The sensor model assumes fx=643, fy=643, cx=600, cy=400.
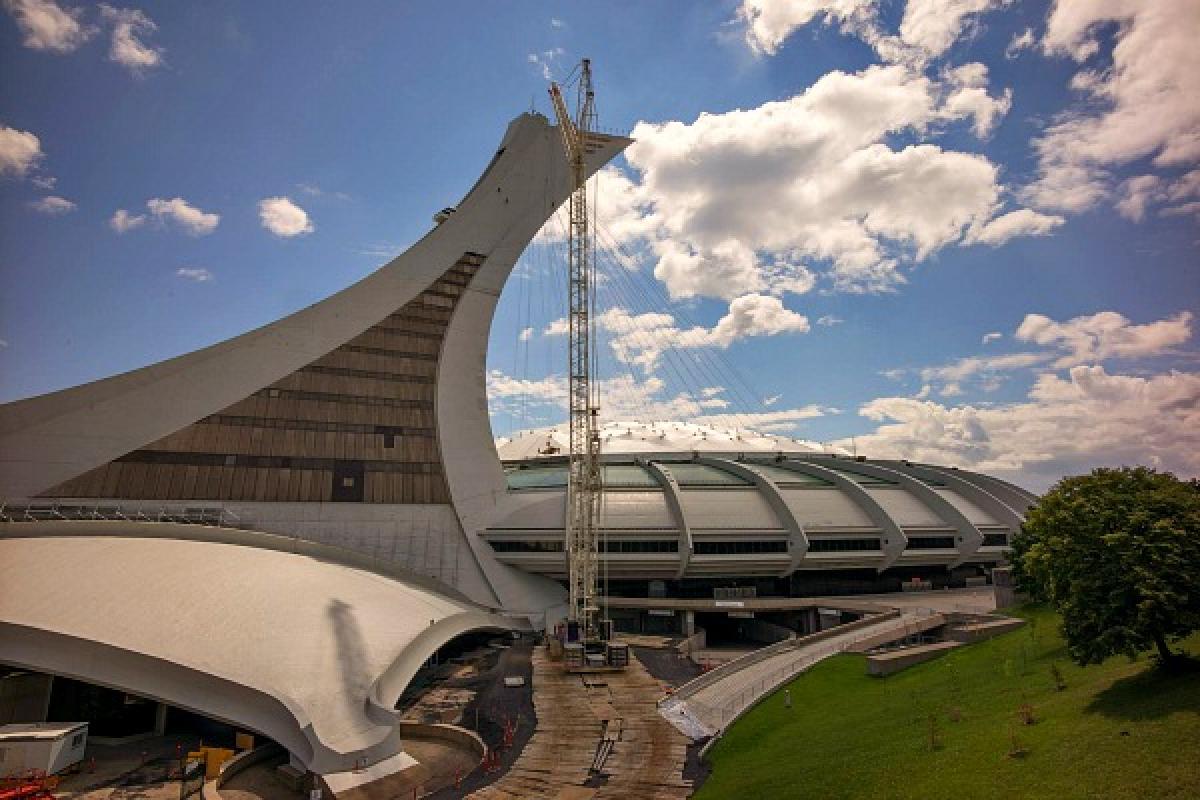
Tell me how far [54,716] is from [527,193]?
176 ft

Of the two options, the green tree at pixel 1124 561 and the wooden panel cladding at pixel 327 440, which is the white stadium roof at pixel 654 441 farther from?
the green tree at pixel 1124 561

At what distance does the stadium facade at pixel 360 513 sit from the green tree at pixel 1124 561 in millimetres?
24068

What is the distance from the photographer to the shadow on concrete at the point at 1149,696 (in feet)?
52.5

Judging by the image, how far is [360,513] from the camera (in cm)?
4884

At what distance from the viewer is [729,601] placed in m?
52.0

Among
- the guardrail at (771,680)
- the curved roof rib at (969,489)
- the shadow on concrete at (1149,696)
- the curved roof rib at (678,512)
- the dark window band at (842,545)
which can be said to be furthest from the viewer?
the curved roof rib at (969,489)

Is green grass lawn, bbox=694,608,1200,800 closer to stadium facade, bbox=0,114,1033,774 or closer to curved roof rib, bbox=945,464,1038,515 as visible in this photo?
stadium facade, bbox=0,114,1033,774

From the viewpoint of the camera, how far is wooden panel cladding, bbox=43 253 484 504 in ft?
146

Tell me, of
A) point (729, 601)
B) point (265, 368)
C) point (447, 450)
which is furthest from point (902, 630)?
point (265, 368)

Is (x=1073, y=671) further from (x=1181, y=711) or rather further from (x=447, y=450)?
(x=447, y=450)

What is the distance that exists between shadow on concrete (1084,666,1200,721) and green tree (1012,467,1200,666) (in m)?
0.75

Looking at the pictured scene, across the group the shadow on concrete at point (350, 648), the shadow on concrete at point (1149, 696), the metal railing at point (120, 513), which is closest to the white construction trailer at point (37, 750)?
the shadow on concrete at point (350, 648)

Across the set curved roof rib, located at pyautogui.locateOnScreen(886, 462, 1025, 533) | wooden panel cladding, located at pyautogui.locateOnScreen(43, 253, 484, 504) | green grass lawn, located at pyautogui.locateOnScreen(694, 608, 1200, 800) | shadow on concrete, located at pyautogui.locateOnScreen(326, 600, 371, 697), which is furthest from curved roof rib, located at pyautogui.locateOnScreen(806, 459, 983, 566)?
shadow on concrete, located at pyautogui.locateOnScreen(326, 600, 371, 697)

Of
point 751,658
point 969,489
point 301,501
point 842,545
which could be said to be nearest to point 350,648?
point 751,658
